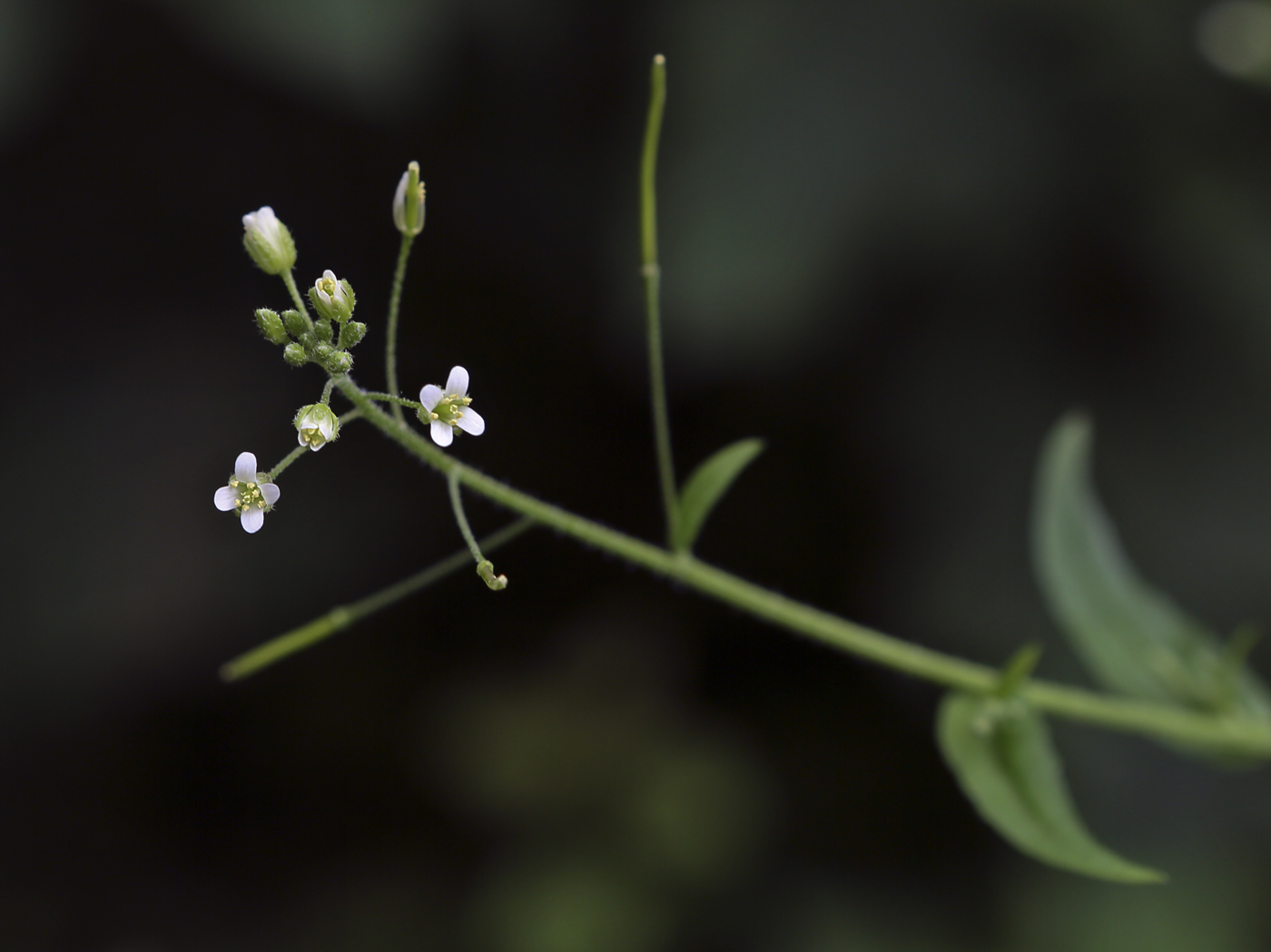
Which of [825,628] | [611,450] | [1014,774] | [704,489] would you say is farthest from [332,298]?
[611,450]

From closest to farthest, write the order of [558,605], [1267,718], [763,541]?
1. [1267,718]
2. [763,541]
3. [558,605]

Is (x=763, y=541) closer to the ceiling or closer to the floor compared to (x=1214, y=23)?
closer to the floor

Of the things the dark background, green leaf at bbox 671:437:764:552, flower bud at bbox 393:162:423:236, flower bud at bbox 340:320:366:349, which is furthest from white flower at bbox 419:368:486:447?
the dark background

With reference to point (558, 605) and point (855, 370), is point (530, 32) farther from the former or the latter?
point (558, 605)

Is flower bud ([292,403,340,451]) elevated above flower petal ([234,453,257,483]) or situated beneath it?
elevated above

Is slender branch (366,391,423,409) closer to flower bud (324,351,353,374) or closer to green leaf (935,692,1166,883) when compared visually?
flower bud (324,351,353,374)

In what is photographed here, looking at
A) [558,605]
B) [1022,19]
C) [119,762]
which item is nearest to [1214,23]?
[1022,19]
